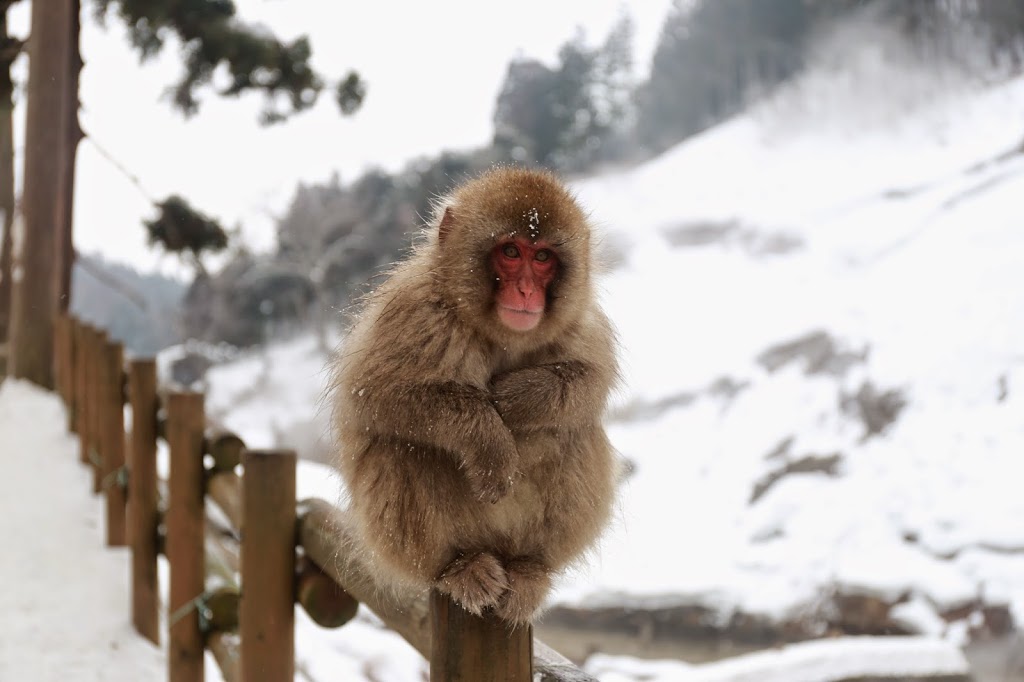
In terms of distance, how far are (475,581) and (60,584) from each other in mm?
2079

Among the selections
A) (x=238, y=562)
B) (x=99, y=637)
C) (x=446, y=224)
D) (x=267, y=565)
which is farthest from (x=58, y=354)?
(x=446, y=224)

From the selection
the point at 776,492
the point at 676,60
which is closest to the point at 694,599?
the point at 776,492

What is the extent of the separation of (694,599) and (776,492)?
2.25 metres

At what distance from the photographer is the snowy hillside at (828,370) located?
22.0ft

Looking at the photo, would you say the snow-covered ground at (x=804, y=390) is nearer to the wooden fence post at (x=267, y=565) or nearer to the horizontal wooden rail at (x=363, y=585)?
the horizontal wooden rail at (x=363, y=585)

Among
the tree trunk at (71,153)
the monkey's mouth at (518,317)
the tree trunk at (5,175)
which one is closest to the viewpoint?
the monkey's mouth at (518,317)

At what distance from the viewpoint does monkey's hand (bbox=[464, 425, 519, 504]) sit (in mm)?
834

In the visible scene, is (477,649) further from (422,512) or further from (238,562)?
(238,562)

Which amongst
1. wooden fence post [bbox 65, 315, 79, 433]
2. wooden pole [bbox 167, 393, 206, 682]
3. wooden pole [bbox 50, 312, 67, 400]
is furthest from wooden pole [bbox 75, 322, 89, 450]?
wooden pole [bbox 167, 393, 206, 682]

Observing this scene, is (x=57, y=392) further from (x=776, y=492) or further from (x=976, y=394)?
(x=976, y=394)

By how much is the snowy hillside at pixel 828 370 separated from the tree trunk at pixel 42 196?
3.74 m

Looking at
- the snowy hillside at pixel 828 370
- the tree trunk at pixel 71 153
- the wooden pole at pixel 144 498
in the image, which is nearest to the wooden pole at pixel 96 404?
the wooden pole at pixel 144 498

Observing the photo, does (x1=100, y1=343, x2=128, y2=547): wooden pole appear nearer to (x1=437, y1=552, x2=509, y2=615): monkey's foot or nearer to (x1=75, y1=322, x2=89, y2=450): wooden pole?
(x1=75, y1=322, x2=89, y2=450): wooden pole

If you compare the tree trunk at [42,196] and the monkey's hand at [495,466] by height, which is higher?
the tree trunk at [42,196]
